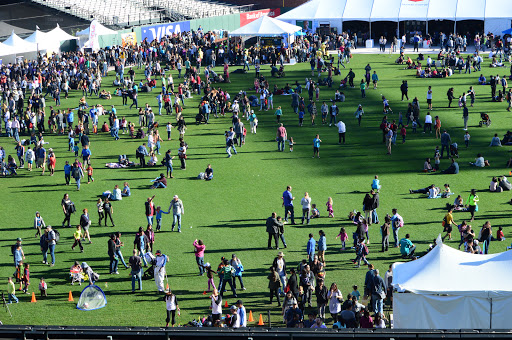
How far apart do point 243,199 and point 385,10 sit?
A: 3655 cm

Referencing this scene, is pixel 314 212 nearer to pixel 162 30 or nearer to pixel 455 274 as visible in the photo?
pixel 455 274

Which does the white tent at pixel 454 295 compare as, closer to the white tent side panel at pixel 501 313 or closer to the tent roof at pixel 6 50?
the white tent side panel at pixel 501 313

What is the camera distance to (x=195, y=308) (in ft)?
67.6

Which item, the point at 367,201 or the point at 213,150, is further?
the point at 213,150

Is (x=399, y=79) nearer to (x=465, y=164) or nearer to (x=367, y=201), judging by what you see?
(x=465, y=164)

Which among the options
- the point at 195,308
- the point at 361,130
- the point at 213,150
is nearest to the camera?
the point at 195,308

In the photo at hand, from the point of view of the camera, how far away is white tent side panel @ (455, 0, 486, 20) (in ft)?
193

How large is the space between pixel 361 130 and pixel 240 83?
42.2 feet

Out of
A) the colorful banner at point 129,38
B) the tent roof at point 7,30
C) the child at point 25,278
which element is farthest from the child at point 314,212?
the tent roof at point 7,30

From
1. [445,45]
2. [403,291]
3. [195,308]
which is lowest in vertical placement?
[195,308]

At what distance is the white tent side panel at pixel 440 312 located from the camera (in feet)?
56.8

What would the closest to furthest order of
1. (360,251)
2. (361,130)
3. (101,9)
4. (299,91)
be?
(360,251) → (361,130) → (299,91) → (101,9)

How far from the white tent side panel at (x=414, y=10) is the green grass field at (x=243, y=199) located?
17.1 meters

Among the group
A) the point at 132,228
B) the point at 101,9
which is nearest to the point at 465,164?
the point at 132,228
